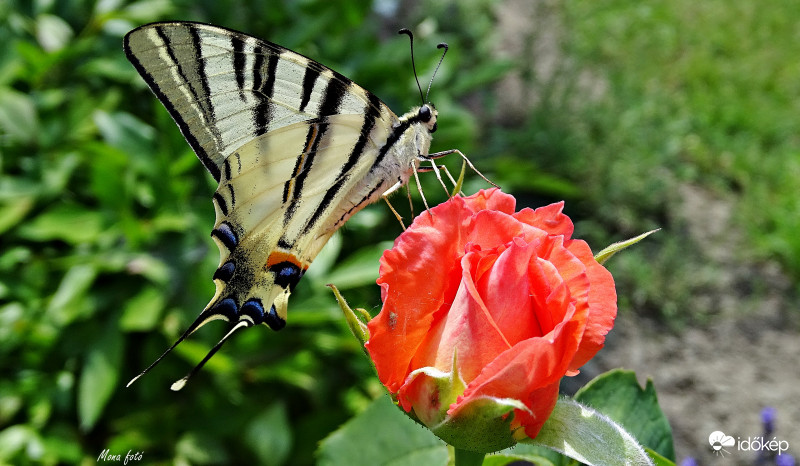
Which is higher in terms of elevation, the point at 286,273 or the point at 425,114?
the point at 425,114

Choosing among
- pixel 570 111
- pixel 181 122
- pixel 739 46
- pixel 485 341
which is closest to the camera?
pixel 485 341

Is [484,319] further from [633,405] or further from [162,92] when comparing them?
[162,92]

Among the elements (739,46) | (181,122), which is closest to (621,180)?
(739,46)

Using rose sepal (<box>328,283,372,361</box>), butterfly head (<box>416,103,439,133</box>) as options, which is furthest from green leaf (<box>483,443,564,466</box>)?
butterfly head (<box>416,103,439,133</box>)

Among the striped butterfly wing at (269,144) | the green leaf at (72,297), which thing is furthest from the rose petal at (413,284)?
the green leaf at (72,297)

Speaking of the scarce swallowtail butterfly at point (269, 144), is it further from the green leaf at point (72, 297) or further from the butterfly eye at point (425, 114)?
the green leaf at point (72, 297)

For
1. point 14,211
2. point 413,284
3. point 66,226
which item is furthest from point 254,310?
point 14,211

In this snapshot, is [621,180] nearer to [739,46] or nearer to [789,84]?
[789,84]
